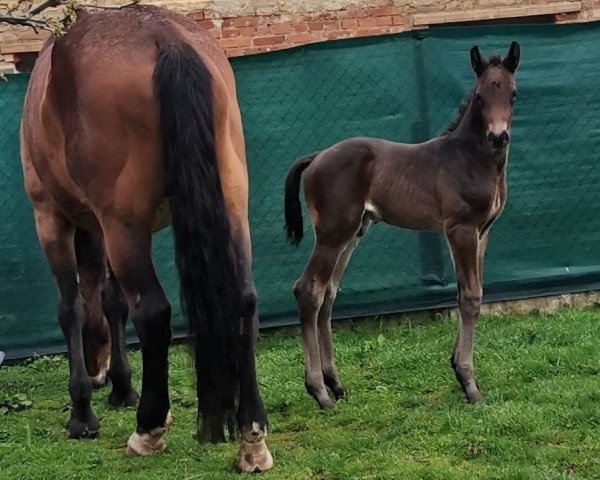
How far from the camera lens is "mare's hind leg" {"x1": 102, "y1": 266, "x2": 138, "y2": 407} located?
616 cm

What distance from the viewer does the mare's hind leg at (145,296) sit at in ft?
14.6

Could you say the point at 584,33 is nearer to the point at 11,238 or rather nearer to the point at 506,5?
the point at 506,5

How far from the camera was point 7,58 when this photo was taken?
9.68 m

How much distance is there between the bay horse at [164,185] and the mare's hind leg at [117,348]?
1.35m

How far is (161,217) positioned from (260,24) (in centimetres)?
560

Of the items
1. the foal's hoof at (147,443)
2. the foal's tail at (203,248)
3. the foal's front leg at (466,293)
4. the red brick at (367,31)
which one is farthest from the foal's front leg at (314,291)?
the red brick at (367,31)

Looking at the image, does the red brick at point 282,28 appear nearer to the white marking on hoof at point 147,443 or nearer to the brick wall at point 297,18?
Result: the brick wall at point 297,18

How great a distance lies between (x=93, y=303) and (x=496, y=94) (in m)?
2.93

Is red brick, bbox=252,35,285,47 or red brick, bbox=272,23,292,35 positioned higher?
red brick, bbox=272,23,292,35

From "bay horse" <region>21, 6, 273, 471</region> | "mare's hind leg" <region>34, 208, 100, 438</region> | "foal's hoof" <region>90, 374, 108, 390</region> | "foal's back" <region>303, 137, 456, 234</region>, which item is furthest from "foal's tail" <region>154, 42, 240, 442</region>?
"foal's hoof" <region>90, 374, 108, 390</region>

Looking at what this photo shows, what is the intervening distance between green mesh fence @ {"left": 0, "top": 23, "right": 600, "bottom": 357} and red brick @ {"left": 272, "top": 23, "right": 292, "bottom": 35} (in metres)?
2.05

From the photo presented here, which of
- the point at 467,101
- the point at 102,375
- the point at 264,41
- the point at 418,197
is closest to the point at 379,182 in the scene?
the point at 418,197

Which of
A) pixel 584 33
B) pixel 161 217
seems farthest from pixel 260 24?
pixel 161 217

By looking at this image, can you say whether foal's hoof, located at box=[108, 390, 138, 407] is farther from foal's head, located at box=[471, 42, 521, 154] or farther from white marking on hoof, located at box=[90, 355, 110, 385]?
foal's head, located at box=[471, 42, 521, 154]
